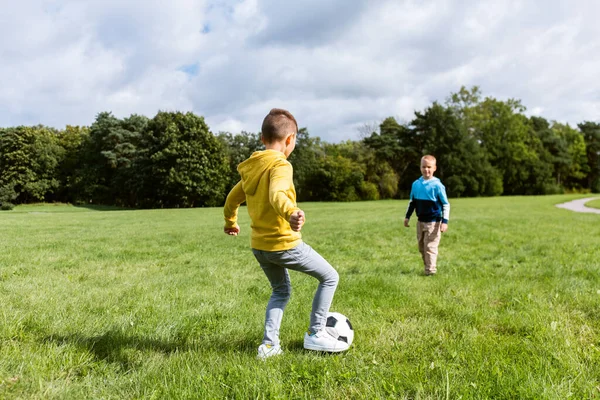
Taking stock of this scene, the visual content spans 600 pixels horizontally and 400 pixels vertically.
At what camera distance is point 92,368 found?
298 cm

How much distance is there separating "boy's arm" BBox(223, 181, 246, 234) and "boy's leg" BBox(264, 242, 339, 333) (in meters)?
0.70

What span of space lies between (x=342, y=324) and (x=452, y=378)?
104 centimetres

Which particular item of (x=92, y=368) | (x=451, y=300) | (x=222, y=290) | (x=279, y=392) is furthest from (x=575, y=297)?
(x=92, y=368)

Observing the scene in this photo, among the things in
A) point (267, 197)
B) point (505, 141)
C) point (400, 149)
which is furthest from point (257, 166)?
point (505, 141)

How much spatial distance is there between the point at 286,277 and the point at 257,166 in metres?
1.07

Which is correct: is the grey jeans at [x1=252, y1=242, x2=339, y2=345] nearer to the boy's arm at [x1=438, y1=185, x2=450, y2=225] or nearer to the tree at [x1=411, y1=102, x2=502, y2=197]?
the boy's arm at [x1=438, y1=185, x2=450, y2=225]

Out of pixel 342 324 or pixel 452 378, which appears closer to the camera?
pixel 452 378

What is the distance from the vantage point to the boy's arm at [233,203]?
3.48m

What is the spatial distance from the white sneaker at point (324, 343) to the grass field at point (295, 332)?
82 mm

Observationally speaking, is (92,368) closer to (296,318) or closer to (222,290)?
(296,318)

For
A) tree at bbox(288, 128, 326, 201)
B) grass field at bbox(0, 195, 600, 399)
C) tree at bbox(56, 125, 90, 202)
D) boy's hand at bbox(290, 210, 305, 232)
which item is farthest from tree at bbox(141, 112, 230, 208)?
boy's hand at bbox(290, 210, 305, 232)

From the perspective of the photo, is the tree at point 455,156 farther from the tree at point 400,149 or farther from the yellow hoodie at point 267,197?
the yellow hoodie at point 267,197

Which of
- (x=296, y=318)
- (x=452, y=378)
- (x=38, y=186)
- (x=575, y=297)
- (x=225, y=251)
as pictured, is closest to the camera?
(x=452, y=378)

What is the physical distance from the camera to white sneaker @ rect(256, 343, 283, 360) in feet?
10.3
